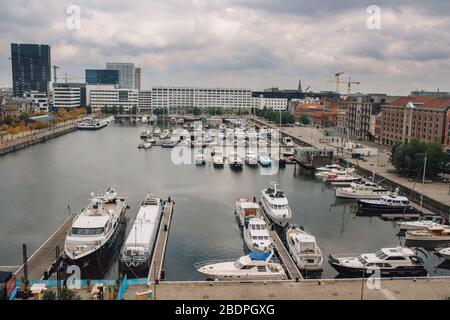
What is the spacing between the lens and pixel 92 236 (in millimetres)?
6887

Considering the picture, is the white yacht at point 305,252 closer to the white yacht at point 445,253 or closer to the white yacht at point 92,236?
the white yacht at point 445,253

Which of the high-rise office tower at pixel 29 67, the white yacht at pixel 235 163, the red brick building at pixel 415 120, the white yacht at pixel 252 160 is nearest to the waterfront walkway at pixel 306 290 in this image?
the white yacht at pixel 235 163

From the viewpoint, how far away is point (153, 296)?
4910mm

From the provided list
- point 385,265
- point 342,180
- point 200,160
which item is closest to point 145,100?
point 200,160

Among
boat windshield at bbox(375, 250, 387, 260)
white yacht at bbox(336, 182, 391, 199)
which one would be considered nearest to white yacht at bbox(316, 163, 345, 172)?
white yacht at bbox(336, 182, 391, 199)

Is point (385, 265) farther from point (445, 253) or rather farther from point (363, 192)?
point (363, 192)

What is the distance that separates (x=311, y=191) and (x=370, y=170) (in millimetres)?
2718

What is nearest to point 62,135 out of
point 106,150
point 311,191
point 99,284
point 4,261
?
point 106,150

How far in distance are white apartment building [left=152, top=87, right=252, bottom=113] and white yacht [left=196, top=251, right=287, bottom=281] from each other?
4438 centimetres

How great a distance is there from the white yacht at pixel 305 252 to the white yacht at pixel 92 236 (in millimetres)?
2869

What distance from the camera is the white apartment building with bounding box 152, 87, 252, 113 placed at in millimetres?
49875

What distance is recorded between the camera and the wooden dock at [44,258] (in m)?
6.05

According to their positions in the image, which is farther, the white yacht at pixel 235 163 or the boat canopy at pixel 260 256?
the white yacht at pixel 235 163
